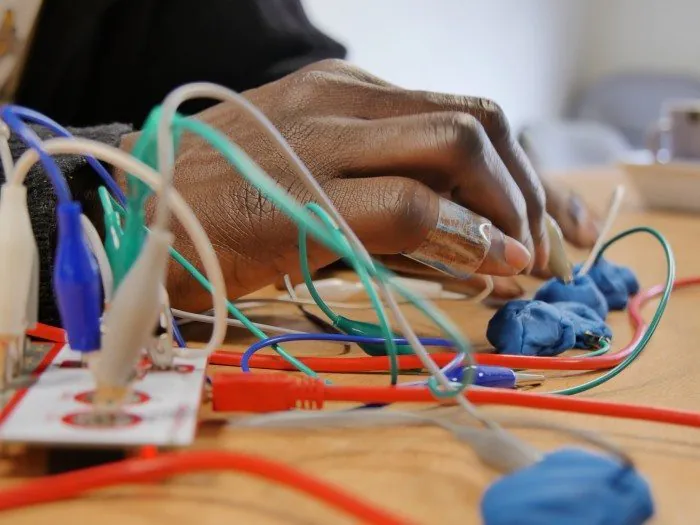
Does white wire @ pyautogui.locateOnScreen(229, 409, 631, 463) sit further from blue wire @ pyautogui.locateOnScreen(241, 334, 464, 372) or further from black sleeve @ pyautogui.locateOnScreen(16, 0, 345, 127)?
black sleeve @ pyautogui.locateOnScreen(16, 0, 345, 127)

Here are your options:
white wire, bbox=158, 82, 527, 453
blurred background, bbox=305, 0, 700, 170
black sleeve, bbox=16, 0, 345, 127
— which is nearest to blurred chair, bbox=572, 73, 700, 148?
blurred background, bbox=305, 0, 700, 170

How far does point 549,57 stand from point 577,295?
3010 millimetres

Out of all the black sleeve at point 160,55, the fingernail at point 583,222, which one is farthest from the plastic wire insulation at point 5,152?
the fingernail at point 583,222

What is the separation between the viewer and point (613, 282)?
0.60m

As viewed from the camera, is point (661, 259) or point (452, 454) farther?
point (661, 259)

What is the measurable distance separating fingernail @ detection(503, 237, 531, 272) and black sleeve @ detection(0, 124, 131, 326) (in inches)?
10.0

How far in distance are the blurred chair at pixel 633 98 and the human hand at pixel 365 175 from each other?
316 cm

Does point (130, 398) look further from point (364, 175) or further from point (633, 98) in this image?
point (633, 98)

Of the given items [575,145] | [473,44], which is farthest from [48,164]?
[575,145]

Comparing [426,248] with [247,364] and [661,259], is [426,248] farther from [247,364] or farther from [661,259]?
[661,259]

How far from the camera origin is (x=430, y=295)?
622mm

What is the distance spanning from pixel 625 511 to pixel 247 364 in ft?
0.70

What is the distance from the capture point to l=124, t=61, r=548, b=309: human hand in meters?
0.45

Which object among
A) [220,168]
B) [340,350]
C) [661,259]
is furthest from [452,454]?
[661,259]
